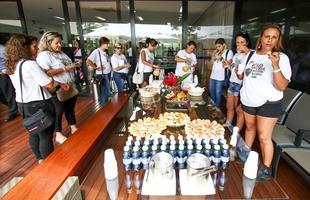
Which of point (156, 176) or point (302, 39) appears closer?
point (156, 176)

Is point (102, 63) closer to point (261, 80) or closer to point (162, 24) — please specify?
→ point (162, 24)

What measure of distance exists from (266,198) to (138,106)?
1.41 m

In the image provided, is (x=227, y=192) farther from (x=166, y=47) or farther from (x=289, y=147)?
(x=166, y=47)

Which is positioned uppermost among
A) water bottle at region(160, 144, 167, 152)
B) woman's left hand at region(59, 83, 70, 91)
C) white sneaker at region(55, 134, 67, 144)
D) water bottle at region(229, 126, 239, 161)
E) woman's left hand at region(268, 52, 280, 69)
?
woman's left hand at region(268, 52, 280, 69)

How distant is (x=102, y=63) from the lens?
12.0ft

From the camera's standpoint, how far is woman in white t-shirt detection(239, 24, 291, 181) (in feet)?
4.88

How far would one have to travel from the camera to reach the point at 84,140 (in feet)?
4.48

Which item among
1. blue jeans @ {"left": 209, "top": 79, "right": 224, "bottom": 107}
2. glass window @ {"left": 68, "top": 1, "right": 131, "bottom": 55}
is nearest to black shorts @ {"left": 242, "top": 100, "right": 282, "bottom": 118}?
blue jeans @ {"left": 209, "top": 79, "right": 224, "bottom": 107}

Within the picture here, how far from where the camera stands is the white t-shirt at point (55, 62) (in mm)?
2193

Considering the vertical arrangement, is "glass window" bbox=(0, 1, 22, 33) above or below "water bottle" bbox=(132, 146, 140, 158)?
above

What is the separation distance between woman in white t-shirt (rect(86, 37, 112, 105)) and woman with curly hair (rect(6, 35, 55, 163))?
1.76 metres

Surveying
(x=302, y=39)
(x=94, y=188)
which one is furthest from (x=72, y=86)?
(x=302, y=39)

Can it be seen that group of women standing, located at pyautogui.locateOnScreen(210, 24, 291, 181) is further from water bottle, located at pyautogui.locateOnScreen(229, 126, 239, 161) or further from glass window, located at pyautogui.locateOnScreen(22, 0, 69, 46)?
glass window, located at pyautogui.locateOnScreen(22, 0, 69, 46)

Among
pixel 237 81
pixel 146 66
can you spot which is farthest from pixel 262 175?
pixel 146 66
